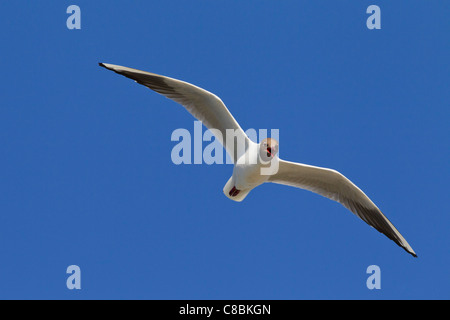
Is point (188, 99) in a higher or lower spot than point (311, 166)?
higher

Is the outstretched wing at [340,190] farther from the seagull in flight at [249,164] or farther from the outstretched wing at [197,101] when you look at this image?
the outstretched wing at [197,101]

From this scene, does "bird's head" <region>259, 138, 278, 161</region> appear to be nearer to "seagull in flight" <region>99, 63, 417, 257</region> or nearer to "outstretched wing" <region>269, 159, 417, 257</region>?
"seagull in flight" <region>99, 63, 417, 257</region>

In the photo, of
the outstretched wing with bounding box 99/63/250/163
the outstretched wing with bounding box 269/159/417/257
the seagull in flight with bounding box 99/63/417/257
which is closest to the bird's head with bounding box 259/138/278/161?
the seagull in flight with bounding box 99/63/417/257

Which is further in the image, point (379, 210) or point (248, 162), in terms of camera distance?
point (379, 210)

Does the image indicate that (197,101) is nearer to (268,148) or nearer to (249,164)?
(249,164)

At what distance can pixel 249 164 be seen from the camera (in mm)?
8359

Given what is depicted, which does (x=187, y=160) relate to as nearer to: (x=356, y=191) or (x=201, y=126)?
(x=201, y=126)

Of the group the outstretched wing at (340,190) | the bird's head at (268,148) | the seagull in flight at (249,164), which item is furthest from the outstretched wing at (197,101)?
the outstretched wing at (340,190)

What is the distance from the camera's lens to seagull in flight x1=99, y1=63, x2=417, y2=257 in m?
8.42

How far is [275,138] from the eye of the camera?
8391 mm
